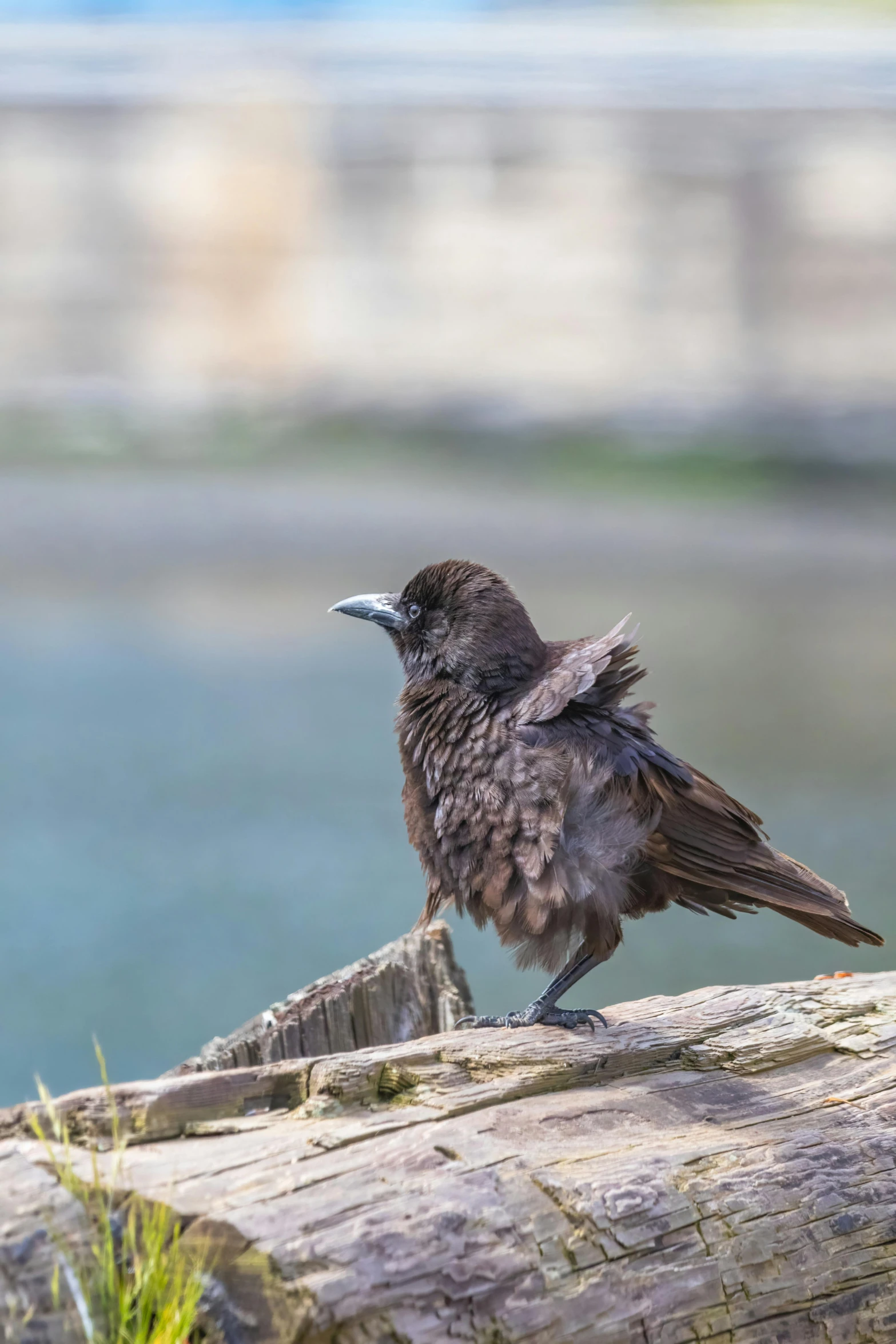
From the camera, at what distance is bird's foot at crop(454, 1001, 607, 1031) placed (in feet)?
6.01

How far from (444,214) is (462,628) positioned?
2791mm

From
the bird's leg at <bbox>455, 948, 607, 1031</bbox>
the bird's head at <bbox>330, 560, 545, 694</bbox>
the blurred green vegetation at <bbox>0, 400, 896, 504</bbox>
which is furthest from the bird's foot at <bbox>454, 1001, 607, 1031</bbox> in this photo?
the blurred green vegetation at <bbox>0, 400, 896, 504</bbox>

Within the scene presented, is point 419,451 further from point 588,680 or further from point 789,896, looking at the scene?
point 789,896

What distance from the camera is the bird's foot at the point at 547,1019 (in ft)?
6.01

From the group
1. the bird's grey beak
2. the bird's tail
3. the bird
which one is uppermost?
the bird's grey beak

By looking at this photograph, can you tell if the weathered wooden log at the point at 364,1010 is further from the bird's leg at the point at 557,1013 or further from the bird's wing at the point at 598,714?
the bird's wing at the point at 598,714

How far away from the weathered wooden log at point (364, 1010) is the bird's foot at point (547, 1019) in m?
0.28

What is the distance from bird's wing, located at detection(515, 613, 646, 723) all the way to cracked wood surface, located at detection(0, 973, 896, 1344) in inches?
20.0

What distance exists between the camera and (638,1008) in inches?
77.1

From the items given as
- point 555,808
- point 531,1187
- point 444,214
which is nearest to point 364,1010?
point 555,808

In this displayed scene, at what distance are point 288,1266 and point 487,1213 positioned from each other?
247 mm

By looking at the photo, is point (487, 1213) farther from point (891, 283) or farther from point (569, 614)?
point (891, 283)

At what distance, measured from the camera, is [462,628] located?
1.87m

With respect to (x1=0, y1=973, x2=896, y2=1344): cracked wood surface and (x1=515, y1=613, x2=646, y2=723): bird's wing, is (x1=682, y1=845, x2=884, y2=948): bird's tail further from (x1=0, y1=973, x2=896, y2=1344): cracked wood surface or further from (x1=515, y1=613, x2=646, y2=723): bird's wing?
(x1=515, y1=613, x2=646, y2=723): bird's wing
